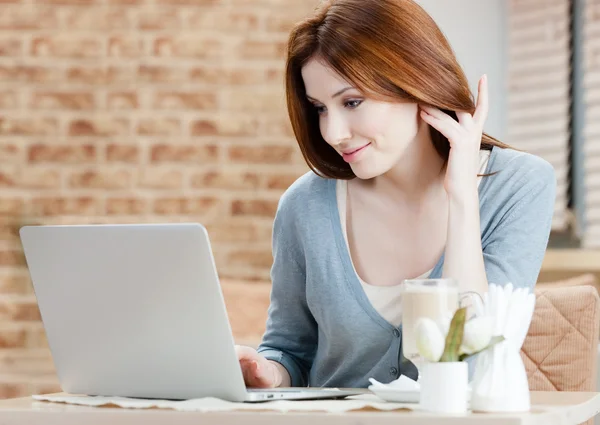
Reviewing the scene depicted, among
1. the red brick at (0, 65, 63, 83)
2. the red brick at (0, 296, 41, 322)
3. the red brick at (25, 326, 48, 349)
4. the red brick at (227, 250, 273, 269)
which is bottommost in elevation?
the red brick at (25, 326, 48, 349)

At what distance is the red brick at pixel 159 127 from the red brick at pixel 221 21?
35 centimetres

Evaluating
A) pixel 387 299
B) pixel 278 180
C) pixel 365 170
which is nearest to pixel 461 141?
pixel 365 170

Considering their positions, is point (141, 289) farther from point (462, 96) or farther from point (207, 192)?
point (207, 192)

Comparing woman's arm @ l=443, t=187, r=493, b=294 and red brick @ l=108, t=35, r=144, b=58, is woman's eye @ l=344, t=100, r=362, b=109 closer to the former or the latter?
woman's arm @ l=443, t=187, r=493, b=294

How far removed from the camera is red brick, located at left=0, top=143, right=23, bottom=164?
3.39 metres

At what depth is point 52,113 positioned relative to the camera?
3.40 m

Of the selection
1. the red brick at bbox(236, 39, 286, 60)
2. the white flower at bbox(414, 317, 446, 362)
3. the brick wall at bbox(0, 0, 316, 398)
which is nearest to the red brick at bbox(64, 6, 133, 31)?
the brick wall at bbox(0, 0, 316, 398)

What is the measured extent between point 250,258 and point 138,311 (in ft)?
7.00

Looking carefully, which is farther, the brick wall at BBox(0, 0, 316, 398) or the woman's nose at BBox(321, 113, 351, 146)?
the brick wall at BBox(0, 0, 316, 398)

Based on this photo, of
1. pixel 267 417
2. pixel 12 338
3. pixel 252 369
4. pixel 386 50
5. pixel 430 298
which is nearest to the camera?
pixel 267 417

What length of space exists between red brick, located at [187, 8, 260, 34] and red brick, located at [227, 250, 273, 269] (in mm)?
784

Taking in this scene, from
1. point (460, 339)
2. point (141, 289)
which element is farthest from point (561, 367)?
point (141, 289)

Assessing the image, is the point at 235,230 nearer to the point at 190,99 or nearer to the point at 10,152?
the point at 190,99

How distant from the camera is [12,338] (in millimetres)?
3371
